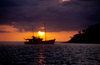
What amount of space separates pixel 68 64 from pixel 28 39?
146 metres

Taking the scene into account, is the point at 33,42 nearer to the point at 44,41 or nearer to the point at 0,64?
the point at 44,41

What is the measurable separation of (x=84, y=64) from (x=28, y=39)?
147 m

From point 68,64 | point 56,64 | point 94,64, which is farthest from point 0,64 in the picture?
point 94,64

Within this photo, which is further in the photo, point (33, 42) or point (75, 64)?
point (33, 42)

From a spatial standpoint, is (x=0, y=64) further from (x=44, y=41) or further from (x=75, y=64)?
(x=44, y=41)

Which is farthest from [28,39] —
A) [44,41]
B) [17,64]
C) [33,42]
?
[17,64]

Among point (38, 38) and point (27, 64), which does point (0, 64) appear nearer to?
point (27, 64)

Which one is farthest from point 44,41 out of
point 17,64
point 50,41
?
point 17,64

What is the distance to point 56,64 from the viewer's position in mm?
30328

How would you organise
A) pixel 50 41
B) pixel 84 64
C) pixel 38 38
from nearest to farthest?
pixel 84 64 < pixel 38 38 < pixel 50 41

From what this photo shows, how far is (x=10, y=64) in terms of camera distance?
101ft

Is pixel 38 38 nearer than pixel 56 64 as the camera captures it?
No

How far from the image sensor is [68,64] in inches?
1201

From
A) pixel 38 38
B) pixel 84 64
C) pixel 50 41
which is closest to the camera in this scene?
pixel 84 64
